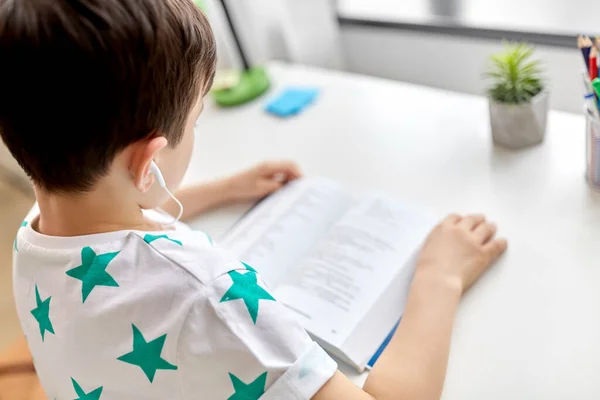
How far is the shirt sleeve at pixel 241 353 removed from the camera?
50 centimetres

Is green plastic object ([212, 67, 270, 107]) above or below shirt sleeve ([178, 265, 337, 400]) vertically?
below

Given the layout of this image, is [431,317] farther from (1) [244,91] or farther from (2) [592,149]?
(1) [244,91]

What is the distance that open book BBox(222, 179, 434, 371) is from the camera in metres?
0.68

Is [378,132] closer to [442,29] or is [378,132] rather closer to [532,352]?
[442,29]

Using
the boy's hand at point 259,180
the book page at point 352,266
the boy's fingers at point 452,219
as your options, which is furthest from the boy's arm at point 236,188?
the boy's fingers at point 452,219

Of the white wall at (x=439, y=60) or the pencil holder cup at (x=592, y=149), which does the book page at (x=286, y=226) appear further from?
the white wall at (x=439, y=60)

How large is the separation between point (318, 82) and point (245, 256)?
51 cm

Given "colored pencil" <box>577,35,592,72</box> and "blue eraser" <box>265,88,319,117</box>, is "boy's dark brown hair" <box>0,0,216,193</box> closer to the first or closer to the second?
"colored pencil" <box>577,35,592,72</box>

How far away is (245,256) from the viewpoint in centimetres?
80

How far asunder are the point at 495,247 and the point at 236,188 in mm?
384

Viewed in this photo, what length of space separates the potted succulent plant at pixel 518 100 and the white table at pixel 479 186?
3cm

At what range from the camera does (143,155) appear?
53cm

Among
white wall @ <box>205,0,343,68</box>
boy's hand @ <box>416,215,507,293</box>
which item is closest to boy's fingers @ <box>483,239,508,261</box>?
boy's hand @ <box>416,215,507,293</box>

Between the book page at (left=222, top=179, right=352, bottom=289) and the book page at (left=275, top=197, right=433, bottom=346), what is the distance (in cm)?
3
